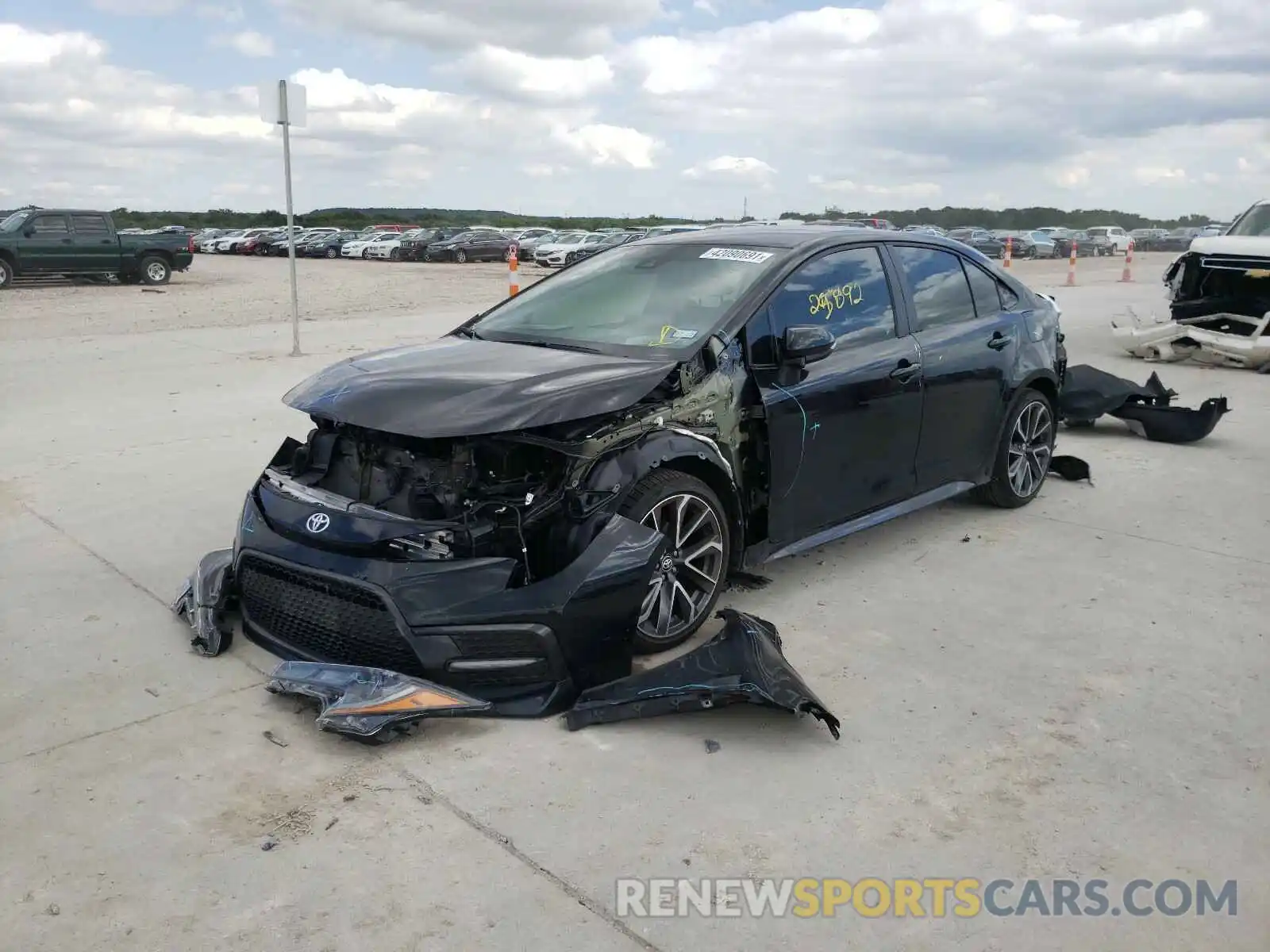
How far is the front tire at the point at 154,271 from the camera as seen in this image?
24.5 m

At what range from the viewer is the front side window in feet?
15.4

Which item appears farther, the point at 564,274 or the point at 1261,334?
the point at 1261,334

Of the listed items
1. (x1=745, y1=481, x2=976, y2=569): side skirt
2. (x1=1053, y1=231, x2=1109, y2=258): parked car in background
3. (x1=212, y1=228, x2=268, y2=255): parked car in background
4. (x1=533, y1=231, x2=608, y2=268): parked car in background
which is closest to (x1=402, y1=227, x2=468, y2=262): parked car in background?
(x1=533, y1=231, x2=608, y2=268): parked car in background

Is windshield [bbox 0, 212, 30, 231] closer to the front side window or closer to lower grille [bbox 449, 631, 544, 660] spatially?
the front side window

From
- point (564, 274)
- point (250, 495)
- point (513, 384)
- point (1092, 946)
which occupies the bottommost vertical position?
point (1092, 946)

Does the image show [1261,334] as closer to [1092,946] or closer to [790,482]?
[790,482]

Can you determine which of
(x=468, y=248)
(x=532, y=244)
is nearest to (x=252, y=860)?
(x=468, y=248)

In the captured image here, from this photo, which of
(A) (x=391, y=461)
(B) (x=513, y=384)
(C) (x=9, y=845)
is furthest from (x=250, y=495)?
(C) (x=9, y=845)

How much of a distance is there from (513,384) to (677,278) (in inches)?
54.4

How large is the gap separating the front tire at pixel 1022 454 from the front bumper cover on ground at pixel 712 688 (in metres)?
2.96

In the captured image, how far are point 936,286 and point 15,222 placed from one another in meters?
23.2

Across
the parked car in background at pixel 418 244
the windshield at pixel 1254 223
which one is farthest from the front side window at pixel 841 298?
the parked car in background at pixel 418 244

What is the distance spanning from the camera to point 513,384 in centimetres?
383

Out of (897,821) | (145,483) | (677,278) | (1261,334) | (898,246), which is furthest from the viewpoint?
(1261,334)
